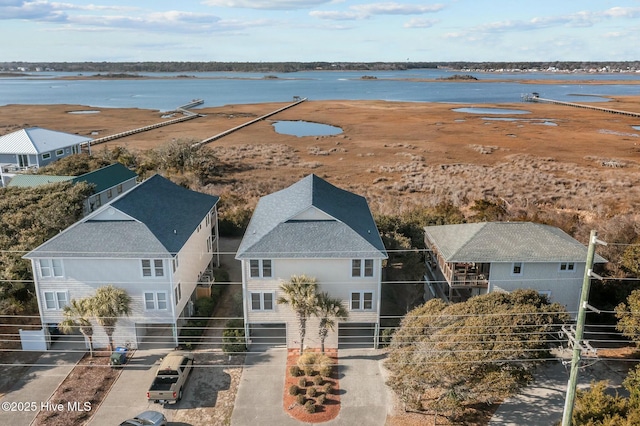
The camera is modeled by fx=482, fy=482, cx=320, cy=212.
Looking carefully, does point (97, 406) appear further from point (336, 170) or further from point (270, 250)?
point (336, 170)

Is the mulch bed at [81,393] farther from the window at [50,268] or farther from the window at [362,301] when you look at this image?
the window at [362,301]

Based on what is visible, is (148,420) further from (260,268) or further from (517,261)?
(517,261)

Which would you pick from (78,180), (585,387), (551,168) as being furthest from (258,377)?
(551,168)

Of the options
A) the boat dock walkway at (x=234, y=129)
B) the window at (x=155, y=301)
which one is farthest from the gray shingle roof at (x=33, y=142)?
the window at (x=155, y=301)

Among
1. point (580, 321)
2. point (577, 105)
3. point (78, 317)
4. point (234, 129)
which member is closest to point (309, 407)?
point (580, 321)

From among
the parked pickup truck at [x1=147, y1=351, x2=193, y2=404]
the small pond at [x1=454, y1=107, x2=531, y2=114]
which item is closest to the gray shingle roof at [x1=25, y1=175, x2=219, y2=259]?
the parked pickup truck at [x1=147, y1=351, x2=193, y2=404]

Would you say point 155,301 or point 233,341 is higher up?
point 155,301
